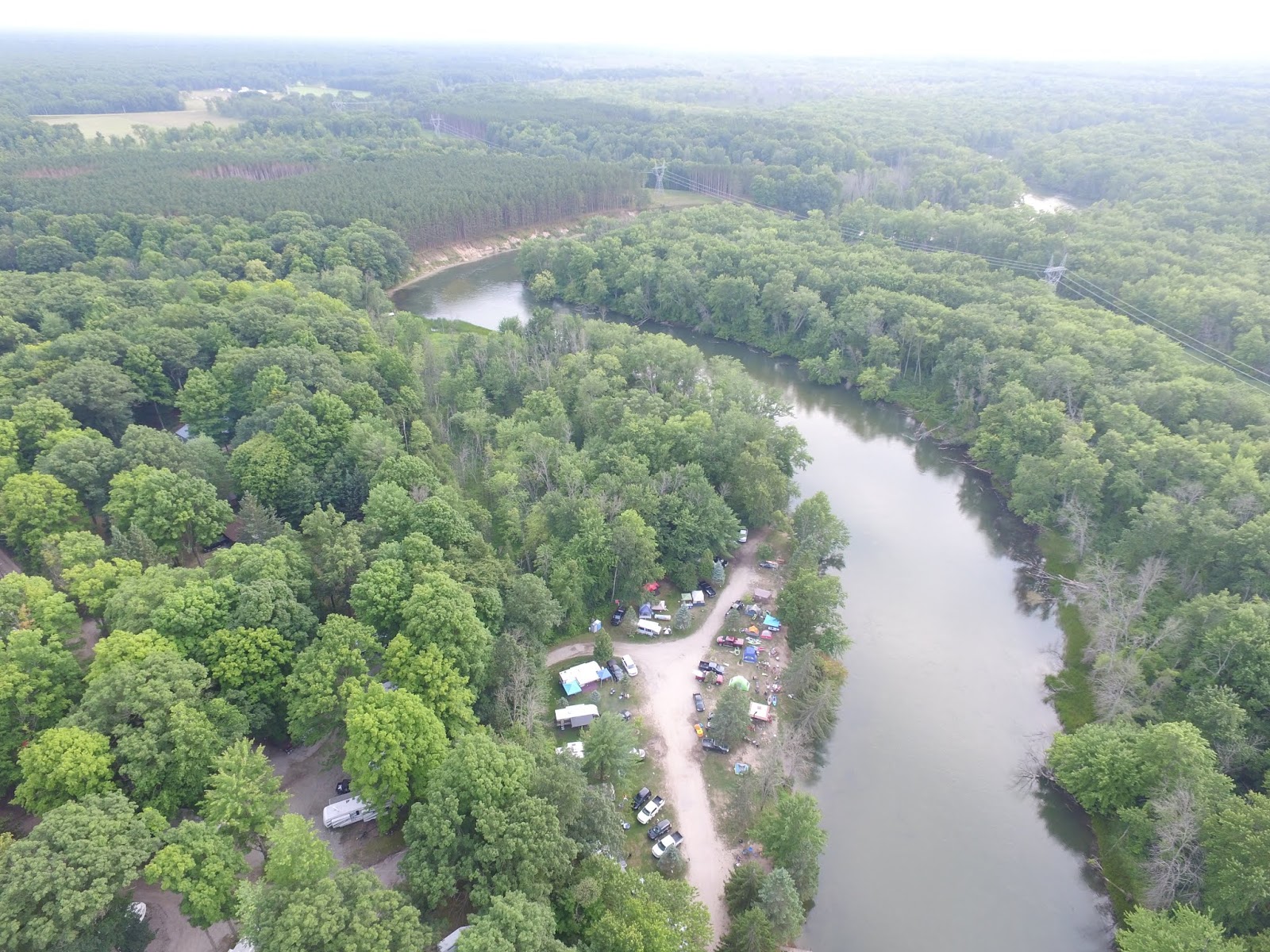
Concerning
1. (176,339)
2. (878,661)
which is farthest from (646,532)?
(176,339)

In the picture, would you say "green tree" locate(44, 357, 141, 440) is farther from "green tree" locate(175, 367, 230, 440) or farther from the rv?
the rv

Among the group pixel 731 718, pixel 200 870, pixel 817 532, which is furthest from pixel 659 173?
pixel 200 870

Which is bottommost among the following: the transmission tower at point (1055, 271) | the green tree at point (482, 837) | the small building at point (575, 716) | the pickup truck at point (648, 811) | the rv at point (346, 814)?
the pickup truck at point (648, 811)

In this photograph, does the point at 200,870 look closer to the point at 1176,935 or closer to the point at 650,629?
the point at 650,629

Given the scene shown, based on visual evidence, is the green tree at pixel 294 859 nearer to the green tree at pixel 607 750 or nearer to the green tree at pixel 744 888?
the green tree at pixel 607 750

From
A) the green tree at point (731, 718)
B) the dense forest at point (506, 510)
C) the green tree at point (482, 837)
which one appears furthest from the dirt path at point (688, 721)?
the green tree at point (482, 837)

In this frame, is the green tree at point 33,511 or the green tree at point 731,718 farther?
the green tree at point 33,511

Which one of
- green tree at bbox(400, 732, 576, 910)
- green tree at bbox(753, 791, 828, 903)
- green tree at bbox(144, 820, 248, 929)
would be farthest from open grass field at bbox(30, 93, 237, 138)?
green tree at bbox(753, 791, 828, 903)

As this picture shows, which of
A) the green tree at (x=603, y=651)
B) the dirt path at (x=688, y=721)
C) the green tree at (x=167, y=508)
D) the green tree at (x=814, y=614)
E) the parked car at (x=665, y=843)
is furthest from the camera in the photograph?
the green tree at (x=814, y=614)
